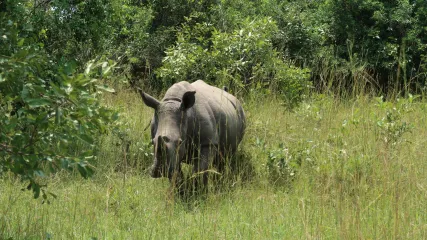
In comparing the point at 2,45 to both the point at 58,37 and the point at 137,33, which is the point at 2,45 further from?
the point at 137,33

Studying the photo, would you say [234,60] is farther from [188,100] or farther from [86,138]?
[86,138]

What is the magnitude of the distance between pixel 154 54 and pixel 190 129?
6864 millimetres

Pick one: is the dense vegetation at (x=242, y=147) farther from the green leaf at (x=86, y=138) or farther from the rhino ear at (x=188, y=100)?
the rhino ear at (x=188, y=100)

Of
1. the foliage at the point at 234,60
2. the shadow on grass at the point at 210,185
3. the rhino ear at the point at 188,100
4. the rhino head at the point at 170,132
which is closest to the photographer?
the rhino head at the point at 170,132

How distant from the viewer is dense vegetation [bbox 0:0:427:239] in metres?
3.61

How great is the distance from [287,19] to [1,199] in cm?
879

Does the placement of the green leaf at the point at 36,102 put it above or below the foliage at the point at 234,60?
above

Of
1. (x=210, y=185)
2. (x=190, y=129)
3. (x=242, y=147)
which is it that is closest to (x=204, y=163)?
(x=190, y=129)

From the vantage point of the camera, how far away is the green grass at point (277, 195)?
479 centimetres

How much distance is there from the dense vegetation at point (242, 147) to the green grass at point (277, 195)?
2 centimetres

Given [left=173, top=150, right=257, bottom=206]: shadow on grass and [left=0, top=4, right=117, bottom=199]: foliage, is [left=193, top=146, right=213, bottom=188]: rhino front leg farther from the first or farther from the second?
[left=0, top=4, right=117, bottom=199]: foliage

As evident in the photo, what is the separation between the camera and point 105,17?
845 cm

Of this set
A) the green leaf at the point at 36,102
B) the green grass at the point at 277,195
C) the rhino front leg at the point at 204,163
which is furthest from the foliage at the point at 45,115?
the rhino front leg at the point at 204,163

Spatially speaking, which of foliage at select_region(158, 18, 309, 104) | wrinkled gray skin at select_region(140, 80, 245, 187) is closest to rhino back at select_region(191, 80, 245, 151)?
wrinkled gray skin at select_region(140, 80, 245, 187)
